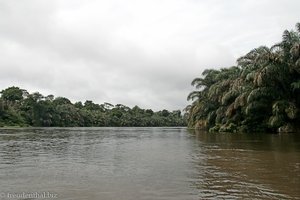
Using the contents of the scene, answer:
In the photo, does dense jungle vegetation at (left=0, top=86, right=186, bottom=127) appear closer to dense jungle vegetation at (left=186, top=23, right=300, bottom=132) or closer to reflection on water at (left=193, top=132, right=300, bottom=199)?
dense jungle vegetation at (left=186, top=23, right=300, bottom=132)

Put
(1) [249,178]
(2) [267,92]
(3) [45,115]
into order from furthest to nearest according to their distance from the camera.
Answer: (3) [45,115] < (2) [267,92] < (1) [249,178]

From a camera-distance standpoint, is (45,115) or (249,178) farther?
(45,115)

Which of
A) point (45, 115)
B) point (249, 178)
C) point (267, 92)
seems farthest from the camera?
point (45, 115)

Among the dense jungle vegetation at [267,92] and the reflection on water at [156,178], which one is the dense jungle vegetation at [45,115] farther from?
the reflection on water at [156,178]

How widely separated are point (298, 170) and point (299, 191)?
368 centimetres

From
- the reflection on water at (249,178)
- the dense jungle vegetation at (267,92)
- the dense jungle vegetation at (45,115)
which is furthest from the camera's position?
the dense jungle vegetation at (45,115)

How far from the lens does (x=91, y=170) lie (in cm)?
1331

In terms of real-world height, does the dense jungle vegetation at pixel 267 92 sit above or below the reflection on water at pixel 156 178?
above

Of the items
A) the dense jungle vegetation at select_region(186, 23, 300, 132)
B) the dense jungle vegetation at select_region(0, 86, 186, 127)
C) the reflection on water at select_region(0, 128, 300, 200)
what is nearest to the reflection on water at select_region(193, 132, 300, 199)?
the reflection on water at select_region(0, 128, 300, 200)

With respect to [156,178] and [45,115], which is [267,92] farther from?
[45,115]

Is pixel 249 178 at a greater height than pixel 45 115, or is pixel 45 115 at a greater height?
pixel 45 115

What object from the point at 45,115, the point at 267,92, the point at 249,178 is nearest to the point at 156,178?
the point at 249,178

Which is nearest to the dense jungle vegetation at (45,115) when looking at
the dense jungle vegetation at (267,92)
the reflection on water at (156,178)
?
the dense jungle vegetation at (267,92)

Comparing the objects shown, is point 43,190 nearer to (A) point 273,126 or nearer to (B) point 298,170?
(B) point 298,170
